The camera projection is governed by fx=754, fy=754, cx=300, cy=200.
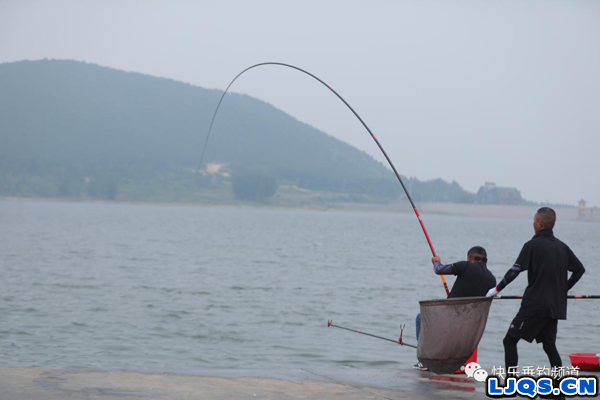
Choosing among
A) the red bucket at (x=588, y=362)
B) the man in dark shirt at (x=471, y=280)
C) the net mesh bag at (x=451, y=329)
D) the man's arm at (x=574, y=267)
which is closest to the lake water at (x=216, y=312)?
the net mesh bag at (x=451, y=329)

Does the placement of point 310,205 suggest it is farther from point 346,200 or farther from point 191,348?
point 191,348

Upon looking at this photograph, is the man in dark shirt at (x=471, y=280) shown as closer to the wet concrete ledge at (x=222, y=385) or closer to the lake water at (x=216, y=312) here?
the wet concrete ledge at (x=222, y=385)

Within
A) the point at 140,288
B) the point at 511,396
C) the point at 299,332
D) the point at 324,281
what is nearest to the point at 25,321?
the point at 299,332

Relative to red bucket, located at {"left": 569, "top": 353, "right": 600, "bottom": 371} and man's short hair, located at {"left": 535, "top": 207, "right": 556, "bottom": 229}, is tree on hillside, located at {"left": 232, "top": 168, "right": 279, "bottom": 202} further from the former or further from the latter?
man's short hair, located at {"left": 535, "top": 207, "right": 556, "bottom": 229}

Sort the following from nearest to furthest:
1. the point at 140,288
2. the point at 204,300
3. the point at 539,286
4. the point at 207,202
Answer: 1. the point at 539,286
2. the point at 204,300
3. the point at 140,288
4. the point at 207,202

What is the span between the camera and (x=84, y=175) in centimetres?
18750

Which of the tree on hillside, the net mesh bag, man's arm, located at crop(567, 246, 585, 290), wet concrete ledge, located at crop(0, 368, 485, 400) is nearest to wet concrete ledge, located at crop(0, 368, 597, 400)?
wet concrete ledge, located at crop(0, 368, 485, 400)

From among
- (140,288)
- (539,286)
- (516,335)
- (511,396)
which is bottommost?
(140,288)

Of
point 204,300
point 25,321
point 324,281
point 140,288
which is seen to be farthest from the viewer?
point 324,281

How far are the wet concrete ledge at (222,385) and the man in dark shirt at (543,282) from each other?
0.86 metres

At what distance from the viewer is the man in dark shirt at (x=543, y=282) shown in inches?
226

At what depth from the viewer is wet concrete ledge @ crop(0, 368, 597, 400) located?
6059 millimetres

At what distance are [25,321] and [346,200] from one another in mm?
174873

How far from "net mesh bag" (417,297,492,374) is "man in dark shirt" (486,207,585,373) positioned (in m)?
0.30
